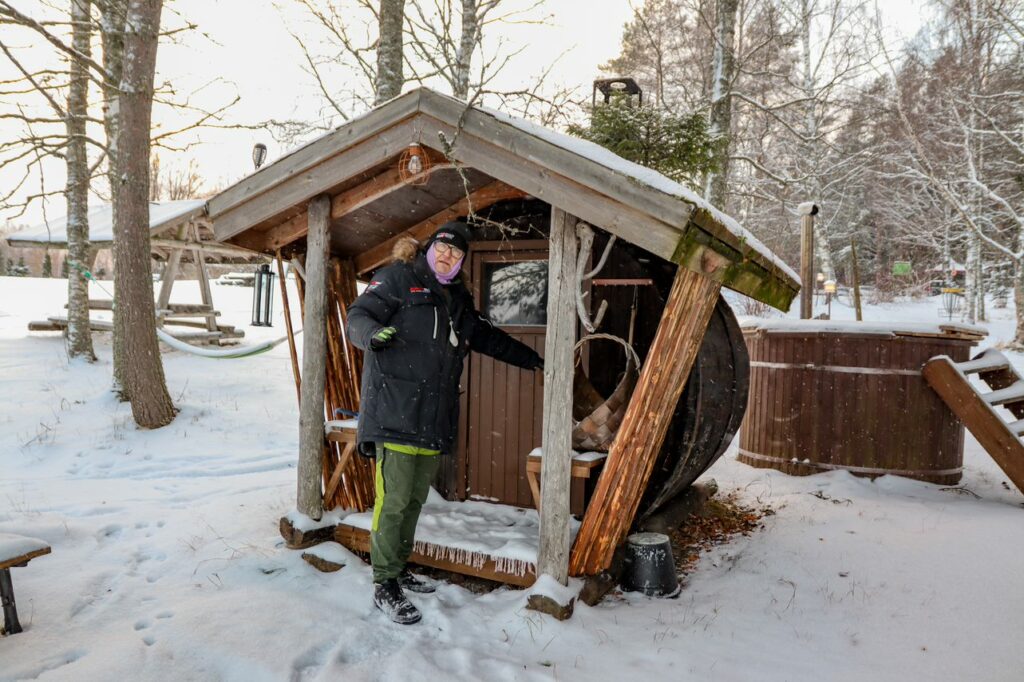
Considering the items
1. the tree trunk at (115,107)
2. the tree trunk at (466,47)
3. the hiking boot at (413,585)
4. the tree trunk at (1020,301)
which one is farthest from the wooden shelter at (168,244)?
the tree trunk at (1020,301)

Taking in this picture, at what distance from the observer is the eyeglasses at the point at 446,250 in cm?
360

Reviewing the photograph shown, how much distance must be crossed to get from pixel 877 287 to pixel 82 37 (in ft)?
90.6

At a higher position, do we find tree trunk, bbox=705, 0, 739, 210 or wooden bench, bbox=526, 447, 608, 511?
tree trunk, bbox=705, 0, 739, 210

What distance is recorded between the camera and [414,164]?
380 cm

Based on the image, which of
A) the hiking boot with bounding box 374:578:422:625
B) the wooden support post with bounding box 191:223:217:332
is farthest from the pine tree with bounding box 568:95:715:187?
the wooden support post with bounding box 191:223:217:332

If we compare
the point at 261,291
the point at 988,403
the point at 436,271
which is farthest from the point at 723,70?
the point at 436,271

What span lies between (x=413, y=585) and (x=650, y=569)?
4.76 ft

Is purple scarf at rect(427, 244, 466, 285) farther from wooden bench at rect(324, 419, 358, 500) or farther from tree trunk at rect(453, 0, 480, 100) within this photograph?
tree trunk at rect(453, 0, 480, 100)

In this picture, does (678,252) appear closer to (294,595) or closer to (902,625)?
(902,625)

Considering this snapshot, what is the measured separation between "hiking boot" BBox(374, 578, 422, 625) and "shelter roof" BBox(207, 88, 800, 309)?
2258 millimetres

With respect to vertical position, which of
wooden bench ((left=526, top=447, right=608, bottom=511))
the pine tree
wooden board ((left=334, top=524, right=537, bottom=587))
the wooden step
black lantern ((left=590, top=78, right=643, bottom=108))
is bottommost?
wooden board ((left=334, top=524, right=537, bottom=587))

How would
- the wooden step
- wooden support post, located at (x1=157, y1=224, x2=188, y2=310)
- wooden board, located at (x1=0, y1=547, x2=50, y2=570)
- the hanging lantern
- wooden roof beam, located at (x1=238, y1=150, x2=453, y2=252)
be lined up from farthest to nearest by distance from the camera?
wooden support post, located at (x1=157, y1=224, x2=188, y2=310) < the wooden step < wooden roof beam, located at (x1=238, y1=150, x2=453, y2=252) < the hanging lantern < wooden board, located at (x1=0, y1=547, x2=50, y2=570)

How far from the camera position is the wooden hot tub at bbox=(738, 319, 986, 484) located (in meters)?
5.97

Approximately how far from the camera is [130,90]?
697 cm
